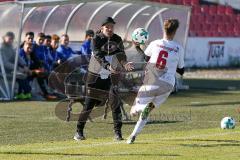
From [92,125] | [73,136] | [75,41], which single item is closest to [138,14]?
[75,41]

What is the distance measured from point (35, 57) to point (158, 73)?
33.9ft

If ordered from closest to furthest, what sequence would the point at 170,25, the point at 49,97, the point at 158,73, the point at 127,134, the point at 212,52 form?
the point at 170,25 → the point at 158,73 → the point at 127,134 → the point at 49,97 → the point at 212,52

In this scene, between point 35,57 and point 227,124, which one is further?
point 35,57

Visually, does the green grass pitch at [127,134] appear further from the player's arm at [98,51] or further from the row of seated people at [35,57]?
the row of seated people at [35,57]

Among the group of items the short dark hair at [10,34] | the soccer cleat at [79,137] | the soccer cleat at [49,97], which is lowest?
the soccer cleat at [49,97]

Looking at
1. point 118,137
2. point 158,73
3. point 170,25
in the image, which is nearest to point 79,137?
point 118,137

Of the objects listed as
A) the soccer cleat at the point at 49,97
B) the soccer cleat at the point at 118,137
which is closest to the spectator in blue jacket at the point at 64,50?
the soccer cleat at the point at 49,97

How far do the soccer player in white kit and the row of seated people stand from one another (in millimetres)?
8998

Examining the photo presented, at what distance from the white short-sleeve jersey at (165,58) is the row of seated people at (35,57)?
29.8 feet

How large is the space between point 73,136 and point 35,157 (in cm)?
292

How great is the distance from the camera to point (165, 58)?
12961mm

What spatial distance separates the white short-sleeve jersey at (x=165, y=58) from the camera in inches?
511

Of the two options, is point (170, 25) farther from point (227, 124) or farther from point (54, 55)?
point (54, 55)

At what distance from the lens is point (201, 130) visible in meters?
15.1
